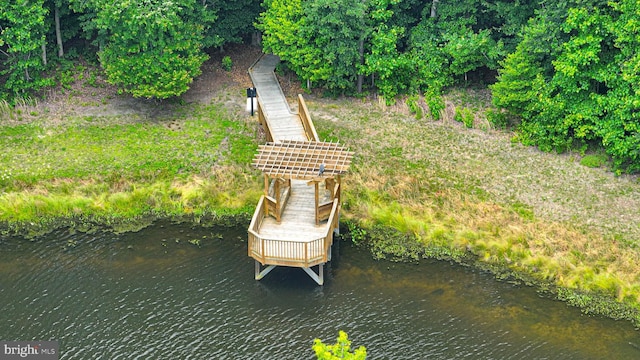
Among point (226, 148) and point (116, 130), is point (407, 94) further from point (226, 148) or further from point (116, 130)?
point (116, 130)

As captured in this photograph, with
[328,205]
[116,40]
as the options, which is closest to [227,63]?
[116,40]

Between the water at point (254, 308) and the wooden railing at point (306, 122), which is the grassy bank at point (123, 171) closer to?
the water at point (254, 308)

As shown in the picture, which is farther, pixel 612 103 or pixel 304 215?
pixel 612 103

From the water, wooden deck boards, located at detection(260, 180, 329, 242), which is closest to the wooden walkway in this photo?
wooden deck boards, located at detection(260, 180, 329, 242)

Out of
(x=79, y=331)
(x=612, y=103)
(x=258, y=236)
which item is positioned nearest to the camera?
(x=79, y=331)

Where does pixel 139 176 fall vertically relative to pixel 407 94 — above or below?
below

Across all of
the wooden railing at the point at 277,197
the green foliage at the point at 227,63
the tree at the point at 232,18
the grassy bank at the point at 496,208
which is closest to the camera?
the grassy bank at the point at 496,208

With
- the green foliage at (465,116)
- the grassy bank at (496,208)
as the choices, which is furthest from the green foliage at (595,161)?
the green foliage at (465,116)

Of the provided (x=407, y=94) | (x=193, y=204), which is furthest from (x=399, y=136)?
(x=193, y=204)
